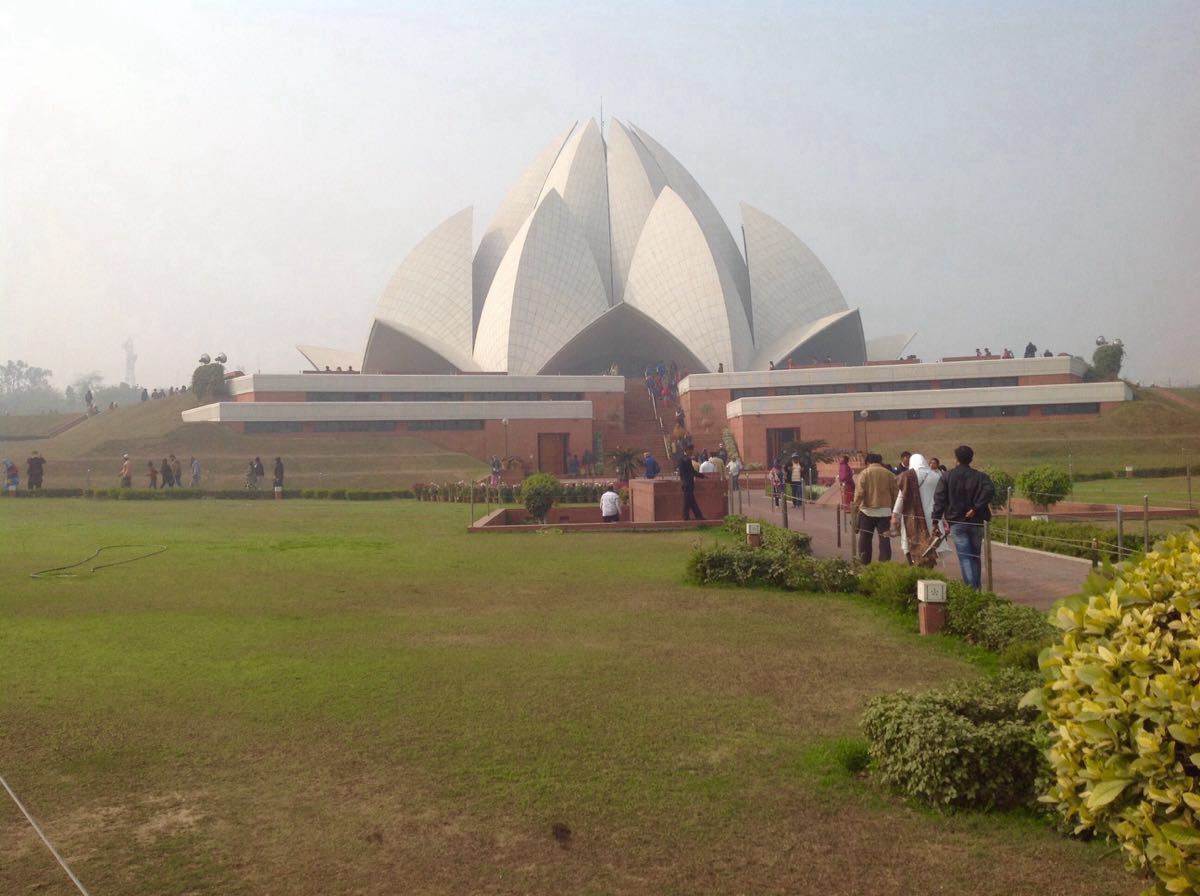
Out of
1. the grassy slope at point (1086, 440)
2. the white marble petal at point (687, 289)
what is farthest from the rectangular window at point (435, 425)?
the grassy slope at point (1086, 440)

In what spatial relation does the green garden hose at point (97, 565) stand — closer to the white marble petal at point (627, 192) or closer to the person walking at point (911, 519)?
the person walking at point (911, 519)

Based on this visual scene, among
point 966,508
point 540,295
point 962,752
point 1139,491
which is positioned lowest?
point 962,752

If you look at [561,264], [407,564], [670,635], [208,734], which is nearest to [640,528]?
[407,564]

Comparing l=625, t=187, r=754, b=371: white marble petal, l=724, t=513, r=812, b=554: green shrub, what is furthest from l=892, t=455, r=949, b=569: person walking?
l=625, t=187, r=754, b=371: white marble petal

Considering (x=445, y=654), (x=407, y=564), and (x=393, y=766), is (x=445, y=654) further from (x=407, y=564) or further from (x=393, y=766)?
(x=407, y=564)

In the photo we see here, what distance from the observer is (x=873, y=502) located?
7164 millimetres

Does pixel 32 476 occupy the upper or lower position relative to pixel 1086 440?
lower

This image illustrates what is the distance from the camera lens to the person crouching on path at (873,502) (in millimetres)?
7145

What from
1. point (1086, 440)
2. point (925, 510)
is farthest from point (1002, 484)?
point (1086, 440)

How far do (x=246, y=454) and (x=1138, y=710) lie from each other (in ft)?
75.9

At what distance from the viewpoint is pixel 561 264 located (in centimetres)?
3297

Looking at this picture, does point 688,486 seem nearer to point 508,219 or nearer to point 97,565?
point 97,565

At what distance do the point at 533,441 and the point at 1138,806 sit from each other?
969 inches

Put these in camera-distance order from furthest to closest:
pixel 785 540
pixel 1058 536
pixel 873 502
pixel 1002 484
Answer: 1. pixel 1002 484
2. pixel 1058 536
3. pixel 785 540
4. pixel 873 502
